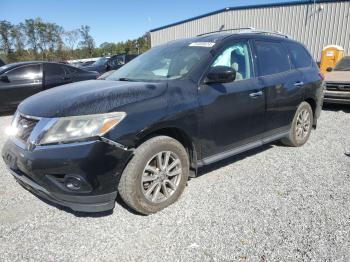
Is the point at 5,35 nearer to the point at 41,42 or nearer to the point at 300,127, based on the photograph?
the point at 41,42

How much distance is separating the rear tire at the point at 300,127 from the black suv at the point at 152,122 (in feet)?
1.38

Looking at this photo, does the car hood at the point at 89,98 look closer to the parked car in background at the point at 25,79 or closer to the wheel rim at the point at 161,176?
the wheel rim at the point at 161,176

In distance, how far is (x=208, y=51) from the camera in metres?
3.69

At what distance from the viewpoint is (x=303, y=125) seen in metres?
5.27

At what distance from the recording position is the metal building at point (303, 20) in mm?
16500

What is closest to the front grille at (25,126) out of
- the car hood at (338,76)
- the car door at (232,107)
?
the car door at (232,107)

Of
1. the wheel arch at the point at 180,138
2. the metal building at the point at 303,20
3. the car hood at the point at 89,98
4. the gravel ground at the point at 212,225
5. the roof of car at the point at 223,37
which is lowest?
the gravel ground at the point at 212,225

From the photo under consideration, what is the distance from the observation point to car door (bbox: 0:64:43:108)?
7949mm

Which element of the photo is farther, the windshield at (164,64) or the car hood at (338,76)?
the car hood at (338,76)

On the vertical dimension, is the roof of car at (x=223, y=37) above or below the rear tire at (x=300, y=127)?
above

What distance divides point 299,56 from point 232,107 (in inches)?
86.6

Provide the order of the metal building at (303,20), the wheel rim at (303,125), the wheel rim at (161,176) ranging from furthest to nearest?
the metal building at (303,20) → the wheel rim at (303,125) → the wheel rim at (161,176)

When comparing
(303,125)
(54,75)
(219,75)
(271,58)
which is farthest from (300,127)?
(54,75)

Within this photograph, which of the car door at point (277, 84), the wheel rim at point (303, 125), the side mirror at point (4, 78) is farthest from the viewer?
the side mirror at point (4, 78)
